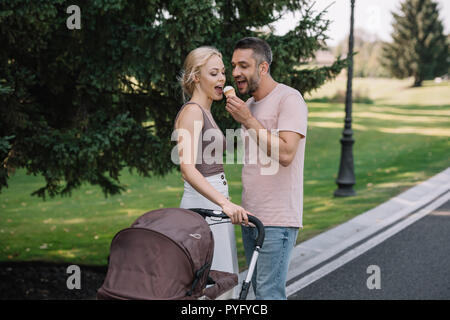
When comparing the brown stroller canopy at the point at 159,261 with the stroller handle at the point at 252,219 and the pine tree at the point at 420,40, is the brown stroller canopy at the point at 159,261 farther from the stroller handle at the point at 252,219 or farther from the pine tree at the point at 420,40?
the pine tree at the point at 420,40

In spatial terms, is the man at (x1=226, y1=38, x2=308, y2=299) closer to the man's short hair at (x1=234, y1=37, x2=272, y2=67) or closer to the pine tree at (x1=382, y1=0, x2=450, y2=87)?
the man's short hair at (x1=234, y1=37, x2=272, y2=67)

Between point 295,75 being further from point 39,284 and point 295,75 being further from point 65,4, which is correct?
point 39,284

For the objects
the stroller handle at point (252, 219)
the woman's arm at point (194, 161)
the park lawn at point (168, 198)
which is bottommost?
the park lawn at point (168, 198)

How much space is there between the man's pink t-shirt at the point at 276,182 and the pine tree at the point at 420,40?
187 feet

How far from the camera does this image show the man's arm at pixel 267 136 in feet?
10.00

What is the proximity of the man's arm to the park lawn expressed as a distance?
432cm

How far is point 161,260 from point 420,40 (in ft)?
194

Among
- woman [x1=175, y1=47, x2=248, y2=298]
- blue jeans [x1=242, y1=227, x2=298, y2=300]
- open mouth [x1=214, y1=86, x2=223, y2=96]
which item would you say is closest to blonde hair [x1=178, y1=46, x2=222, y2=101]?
woman [x1=175, y1=47, x2=248, y2=298]

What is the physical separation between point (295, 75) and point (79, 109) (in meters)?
2.80

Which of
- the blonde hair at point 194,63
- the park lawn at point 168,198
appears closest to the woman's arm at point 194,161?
the blonde hair at point 194,63

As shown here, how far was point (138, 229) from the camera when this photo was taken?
107 inches

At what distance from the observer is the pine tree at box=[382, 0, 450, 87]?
180 ft

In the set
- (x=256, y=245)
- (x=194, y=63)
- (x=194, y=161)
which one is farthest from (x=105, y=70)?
(x=256, y=245)
